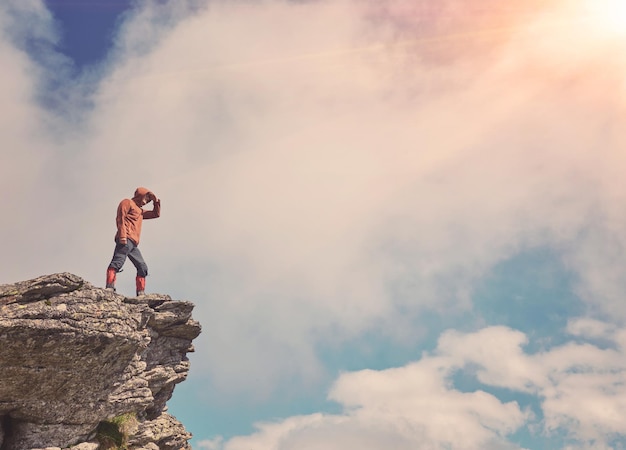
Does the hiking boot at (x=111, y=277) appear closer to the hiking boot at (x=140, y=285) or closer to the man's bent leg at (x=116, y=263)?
the man's bent leg at (x=116, y=263)

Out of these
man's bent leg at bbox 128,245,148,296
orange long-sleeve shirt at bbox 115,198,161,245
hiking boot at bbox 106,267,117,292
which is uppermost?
orange long-sleeve shirt at bbox 115,198,161,245

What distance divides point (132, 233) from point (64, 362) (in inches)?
330

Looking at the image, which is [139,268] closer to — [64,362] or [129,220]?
[129,220]

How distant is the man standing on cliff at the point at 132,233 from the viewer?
76.7 feet

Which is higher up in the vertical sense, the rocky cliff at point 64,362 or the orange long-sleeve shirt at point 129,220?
the orange long-sleeve shirt at point 129,220

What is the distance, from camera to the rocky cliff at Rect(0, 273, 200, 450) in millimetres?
16484

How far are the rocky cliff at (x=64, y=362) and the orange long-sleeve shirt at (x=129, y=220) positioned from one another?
4.58 meters

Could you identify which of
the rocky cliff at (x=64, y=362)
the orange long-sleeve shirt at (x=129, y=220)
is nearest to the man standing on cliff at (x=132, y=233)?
the orange long-sleeve shirt at (x=129, y=220)

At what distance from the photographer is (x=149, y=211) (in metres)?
26.2

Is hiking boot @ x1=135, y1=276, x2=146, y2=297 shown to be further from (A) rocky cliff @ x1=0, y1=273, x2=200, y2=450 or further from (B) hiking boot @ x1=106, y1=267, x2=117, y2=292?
(A) rocky cliff @ x1=0, y1=273, x2=200, y2=450

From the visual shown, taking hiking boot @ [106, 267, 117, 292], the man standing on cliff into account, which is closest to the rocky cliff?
hiking boot @ [106, 267, 117, 292]

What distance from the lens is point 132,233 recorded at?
24391mm

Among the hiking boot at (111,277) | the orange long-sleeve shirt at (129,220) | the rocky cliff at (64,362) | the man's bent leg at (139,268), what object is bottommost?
the rocky cliff at (64,362)

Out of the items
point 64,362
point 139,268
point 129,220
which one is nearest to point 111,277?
point 139,268
